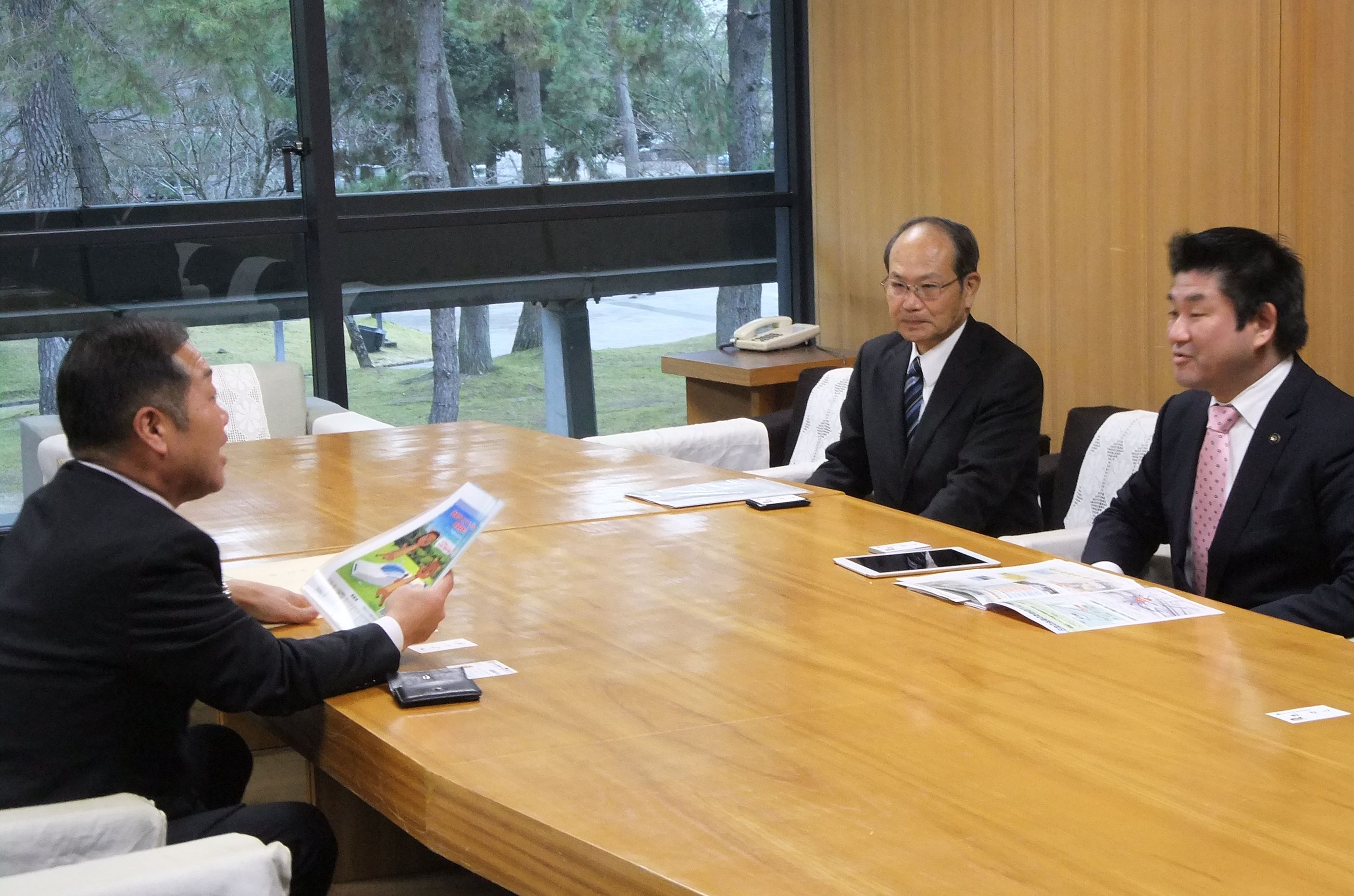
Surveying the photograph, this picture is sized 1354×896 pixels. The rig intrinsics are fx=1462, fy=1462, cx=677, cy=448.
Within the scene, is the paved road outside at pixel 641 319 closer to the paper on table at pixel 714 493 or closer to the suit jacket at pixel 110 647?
the paper on table at pixel 714 493

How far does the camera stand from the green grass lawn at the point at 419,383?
20.0 feet

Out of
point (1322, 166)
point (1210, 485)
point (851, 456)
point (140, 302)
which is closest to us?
point (1210, 485)

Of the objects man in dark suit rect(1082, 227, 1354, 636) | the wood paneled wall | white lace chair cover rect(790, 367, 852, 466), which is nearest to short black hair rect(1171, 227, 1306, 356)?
man in dark suit rect(1082, 227, 1354, 636)

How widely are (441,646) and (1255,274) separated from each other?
169 centimetres

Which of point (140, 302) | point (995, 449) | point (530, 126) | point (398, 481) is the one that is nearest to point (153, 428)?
point (398, 481)

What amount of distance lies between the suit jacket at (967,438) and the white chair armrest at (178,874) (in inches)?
87.0

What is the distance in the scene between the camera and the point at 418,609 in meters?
2.14

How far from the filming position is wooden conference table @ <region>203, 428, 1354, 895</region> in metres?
1.41

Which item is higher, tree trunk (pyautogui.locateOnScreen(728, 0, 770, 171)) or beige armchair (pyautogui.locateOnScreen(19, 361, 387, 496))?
tree trunk (pyautogui.locateOnScreen(728, 0, 770, 171))

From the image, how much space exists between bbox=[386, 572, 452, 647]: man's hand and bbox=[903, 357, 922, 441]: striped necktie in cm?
186

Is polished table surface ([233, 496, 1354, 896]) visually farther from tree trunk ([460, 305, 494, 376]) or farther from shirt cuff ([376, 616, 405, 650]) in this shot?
tree trunk ([460, 305, 494, 376])

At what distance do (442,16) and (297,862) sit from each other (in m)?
5.22

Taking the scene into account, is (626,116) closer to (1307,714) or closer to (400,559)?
(400,559)

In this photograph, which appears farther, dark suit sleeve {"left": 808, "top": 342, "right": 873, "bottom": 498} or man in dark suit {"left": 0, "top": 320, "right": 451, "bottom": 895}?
dark suit sleeve {"left": 808, "top": 342, "right": 873, "bottom": 498}
